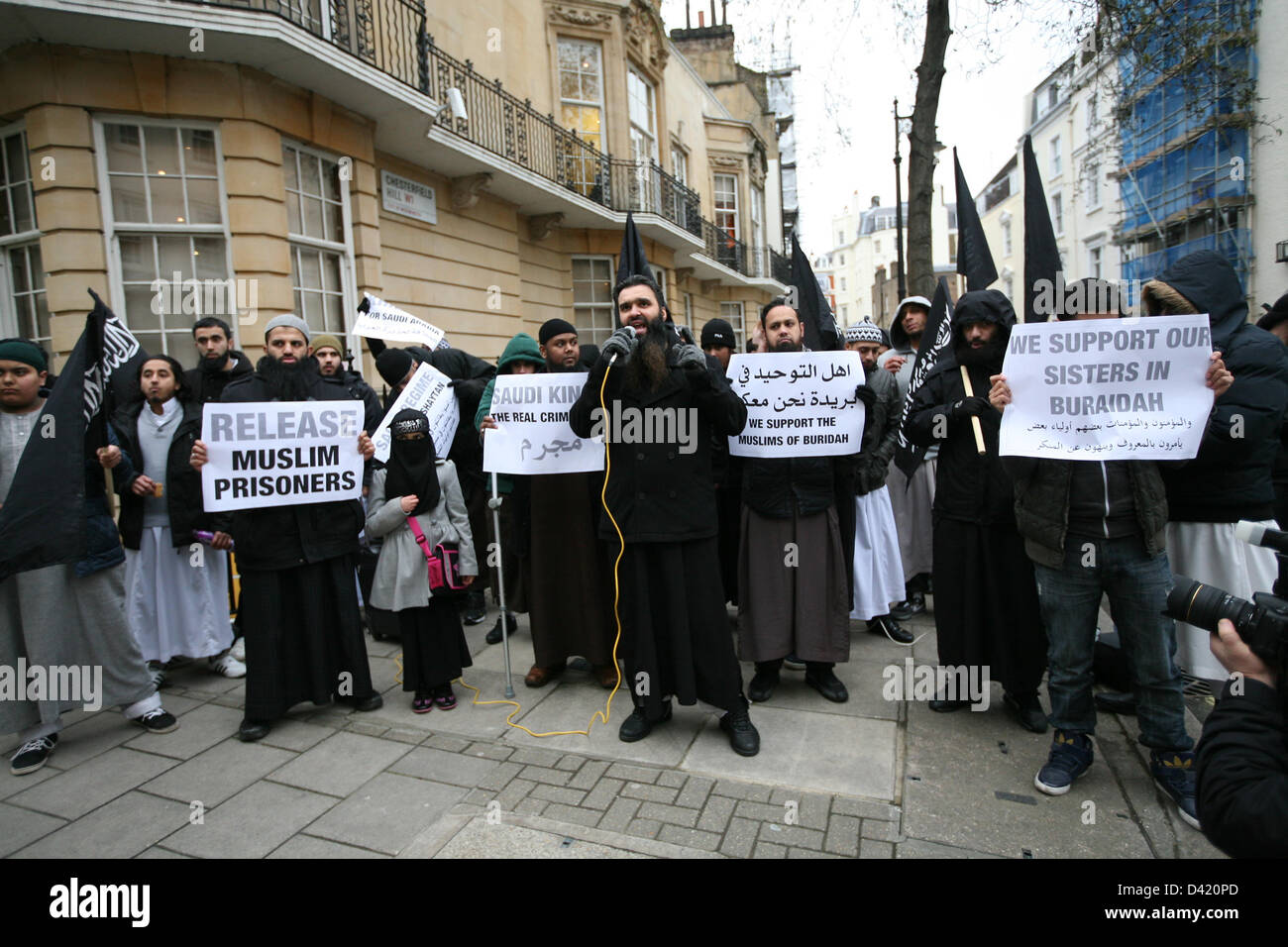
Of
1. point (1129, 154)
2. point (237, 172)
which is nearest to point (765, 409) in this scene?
point (237, 172)

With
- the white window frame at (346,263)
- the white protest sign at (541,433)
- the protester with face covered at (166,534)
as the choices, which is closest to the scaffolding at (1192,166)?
the white window frame at (346,263)

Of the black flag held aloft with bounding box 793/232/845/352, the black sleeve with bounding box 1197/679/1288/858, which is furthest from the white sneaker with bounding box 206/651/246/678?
the black sleeve with bounding box 1197/679/1288/858

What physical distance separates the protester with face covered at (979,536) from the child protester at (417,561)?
2742 mm

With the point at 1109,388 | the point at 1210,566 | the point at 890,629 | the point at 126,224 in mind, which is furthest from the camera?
the point at 126,224

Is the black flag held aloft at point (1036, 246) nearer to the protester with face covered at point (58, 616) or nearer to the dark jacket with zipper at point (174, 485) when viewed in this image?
the protester with face covered at point (58, 616)

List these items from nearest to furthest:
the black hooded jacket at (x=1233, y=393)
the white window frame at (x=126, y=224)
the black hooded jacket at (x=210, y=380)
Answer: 1. the black hooded jacket at (x=1233, y=393)
2. the black hooded jacket at (x=210, y=380)
3. the white window frame at (x=126, y=224)

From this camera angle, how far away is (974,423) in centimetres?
345

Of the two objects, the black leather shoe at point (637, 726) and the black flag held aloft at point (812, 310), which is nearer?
the black leather shoe at point (637, 726)

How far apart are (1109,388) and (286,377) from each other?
428cm

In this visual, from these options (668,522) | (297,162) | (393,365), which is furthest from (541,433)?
(297,162)

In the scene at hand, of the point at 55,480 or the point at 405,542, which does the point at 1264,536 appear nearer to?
the point at 405,542

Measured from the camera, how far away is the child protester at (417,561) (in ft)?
13.1

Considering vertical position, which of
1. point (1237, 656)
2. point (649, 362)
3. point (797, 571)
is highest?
point (649, 362)

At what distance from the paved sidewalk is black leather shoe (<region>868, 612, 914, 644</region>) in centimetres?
95
